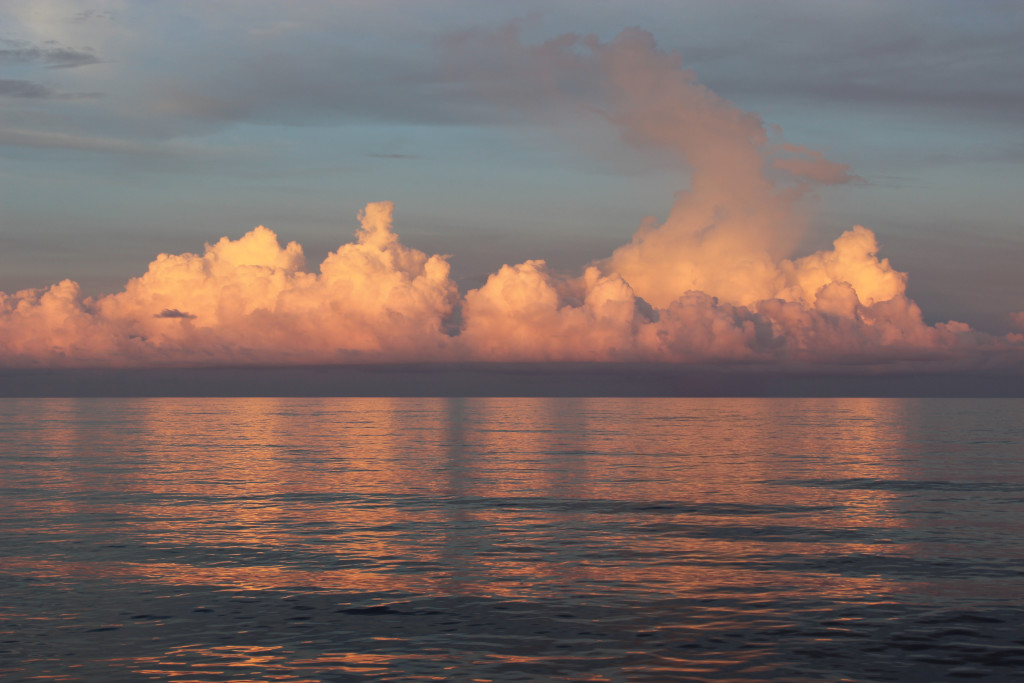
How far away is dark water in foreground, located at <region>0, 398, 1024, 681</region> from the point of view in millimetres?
23953

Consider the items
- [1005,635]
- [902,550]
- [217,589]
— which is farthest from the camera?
[902,550]

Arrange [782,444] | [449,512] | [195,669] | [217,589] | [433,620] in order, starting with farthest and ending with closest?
[782,444] < [449,512] < [217,589] < [433,620] < [195,669]

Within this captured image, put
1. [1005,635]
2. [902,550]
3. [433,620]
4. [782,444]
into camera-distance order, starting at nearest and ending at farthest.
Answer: [1005,635]
[433,620]
[902,550]
[782,444]

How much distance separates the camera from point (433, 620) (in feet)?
91.3

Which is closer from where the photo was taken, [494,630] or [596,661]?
[596,661]

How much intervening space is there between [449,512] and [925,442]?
95183mm

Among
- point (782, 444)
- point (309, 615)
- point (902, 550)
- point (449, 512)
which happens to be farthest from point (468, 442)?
point (309, 615)

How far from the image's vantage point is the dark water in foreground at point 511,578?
24.0m

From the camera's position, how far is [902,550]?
3916 centimetres

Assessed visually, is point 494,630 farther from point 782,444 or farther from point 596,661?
point 782,444

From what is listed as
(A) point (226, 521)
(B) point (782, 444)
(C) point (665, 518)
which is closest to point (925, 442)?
(B) point (782, 444)

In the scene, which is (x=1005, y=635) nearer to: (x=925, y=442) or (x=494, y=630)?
(x=494, y=630)

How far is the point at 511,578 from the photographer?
33562 millimetres

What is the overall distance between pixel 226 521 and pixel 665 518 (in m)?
23.9
